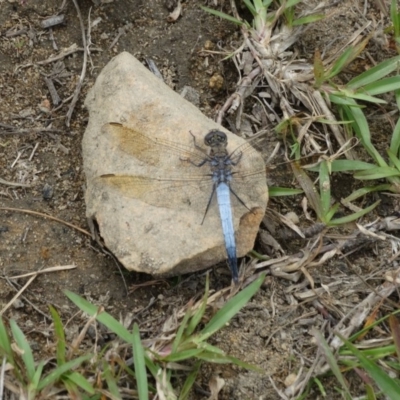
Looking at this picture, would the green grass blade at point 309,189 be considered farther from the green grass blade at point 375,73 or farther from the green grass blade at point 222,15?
the green grass blade at point 222,15

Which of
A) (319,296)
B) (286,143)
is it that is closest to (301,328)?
(319,296)

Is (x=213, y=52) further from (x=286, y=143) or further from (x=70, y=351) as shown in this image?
(x=70, y=351)

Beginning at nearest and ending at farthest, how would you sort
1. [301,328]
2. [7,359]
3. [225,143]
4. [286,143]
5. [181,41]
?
[7,359] < [301,328] < [225,143] < [286,143] < [181,41]

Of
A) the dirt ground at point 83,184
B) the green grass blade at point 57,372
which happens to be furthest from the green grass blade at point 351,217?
the green grass blade at point 57,372

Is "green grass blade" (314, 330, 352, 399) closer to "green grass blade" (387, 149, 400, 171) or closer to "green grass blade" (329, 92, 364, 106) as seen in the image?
"green grass blade" (387, 149, 400, 171)

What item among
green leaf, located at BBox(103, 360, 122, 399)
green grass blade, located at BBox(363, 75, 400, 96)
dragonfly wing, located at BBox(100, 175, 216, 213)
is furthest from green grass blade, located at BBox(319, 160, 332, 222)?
green leaf, located at BBox(103, 360, 122, 399)

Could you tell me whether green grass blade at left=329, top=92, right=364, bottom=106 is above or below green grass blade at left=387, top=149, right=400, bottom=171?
above

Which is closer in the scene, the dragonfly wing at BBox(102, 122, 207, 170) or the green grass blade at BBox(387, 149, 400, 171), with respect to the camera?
the dragonfly wing at BBox(102, 122, 207, 170)
